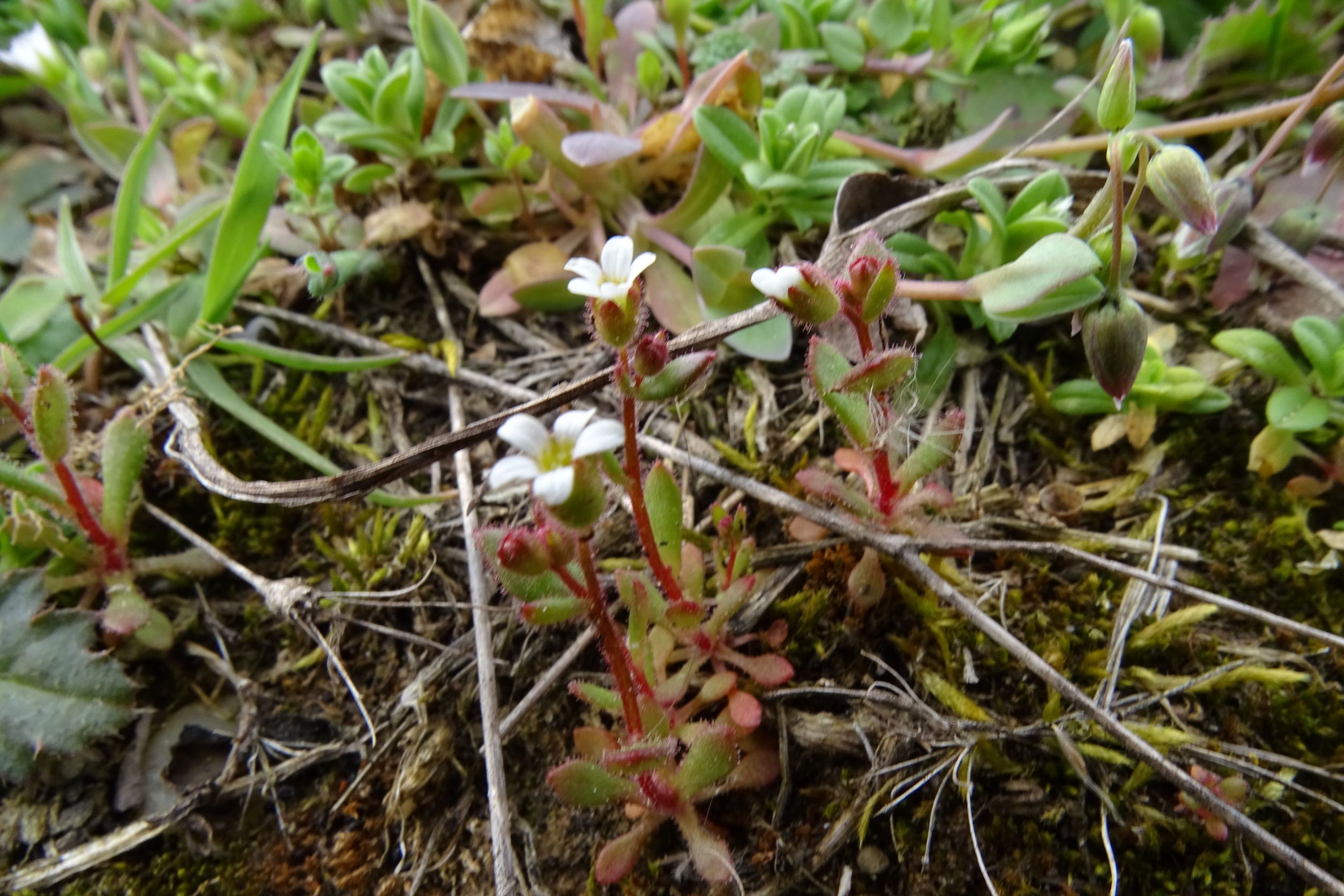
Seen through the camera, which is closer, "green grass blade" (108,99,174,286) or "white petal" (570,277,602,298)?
"white petal" (570,277,602,298)

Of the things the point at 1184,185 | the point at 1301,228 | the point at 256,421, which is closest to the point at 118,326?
the point at 256,421

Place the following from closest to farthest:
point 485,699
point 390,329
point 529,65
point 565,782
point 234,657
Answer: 1. point 565,782
2. point 485,699
3. point 234,657
4. point 390,329
5. point 529,65

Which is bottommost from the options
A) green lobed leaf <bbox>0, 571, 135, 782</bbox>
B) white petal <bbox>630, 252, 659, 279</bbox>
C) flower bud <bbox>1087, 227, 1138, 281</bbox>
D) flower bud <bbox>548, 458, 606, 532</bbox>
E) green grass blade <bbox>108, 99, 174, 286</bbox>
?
green lobed leaf <bbox>0, 571, 135, 782</bbox>

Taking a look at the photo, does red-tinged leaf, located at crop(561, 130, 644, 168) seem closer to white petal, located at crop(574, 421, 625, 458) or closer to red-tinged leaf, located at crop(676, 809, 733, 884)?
white petal, located at crop(574, 421, 625, 458)

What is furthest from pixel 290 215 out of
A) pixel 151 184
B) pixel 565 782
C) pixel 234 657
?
pixel 565 782

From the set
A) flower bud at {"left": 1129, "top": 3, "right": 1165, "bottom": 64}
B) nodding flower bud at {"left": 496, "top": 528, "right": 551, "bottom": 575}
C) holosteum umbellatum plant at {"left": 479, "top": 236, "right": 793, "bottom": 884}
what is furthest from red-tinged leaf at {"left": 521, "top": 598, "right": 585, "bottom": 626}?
flower bud at {"left": 1129, "top": 3, "right": 1165, "bottom": 64}

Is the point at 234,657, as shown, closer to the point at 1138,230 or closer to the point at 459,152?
the point at 459,152

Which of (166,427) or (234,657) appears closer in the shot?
(234,657)

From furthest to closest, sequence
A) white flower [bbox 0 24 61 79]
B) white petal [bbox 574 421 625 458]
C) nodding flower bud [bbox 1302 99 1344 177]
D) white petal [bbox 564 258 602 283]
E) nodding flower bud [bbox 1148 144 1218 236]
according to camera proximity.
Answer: white flower [bbox 0 24 61 79] < nodding flower bud [bbox 1302 99 1344 177] < nodding flower bud [bbox 1148 144 1218 236] < white petal [bbox 564 258 602 283] < white petal [bbox 574 421 625 458]
